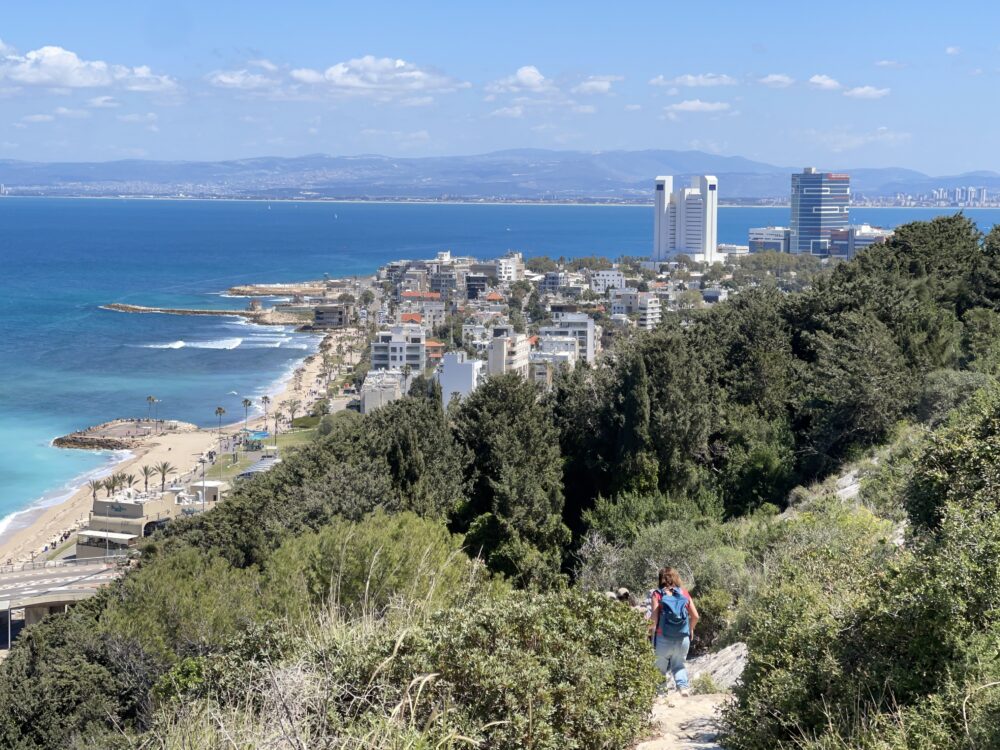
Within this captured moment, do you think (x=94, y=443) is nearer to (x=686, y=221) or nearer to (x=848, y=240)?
(x=848, y=240)

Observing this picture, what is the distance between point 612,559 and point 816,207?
124986mm

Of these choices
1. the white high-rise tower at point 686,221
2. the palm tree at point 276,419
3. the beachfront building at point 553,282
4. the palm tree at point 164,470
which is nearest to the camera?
the palm tree at point 164,470

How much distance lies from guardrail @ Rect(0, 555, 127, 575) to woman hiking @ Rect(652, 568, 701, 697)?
769 inches

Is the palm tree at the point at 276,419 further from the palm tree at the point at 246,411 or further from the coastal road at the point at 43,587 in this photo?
the coastal road at the point at 43,587

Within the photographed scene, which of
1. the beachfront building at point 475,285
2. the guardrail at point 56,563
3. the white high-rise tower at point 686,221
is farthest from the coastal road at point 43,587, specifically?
the white high-rise tower at point 686,221

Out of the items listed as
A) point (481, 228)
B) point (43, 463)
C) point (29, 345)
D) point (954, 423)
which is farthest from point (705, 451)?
point (481, 228)

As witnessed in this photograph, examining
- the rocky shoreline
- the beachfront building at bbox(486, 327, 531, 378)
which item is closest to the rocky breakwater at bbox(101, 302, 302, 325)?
the beachfront building at bbox(486, 327, 531, 378)

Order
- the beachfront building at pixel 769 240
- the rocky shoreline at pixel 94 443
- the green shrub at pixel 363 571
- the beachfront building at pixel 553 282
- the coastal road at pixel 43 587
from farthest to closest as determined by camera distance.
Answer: the beachfront building at pixel 769 240 → the beachfront building at pixel 553 282 → the rocky shoreline at pixel 94 443 → the coastal road at pixel 43 587 → the green shrub at pixel 363 571

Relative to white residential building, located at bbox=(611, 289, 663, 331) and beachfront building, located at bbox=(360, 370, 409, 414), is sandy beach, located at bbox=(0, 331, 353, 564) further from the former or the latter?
white residential building, located at bbox=(611, 289, 663, 331)

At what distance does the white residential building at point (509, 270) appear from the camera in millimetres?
87312

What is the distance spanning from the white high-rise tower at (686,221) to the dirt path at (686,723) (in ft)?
382

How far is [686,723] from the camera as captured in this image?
493 cm

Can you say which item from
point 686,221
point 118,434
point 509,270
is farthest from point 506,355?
point 686,221

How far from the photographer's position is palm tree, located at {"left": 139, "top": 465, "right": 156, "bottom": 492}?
31094 mm
